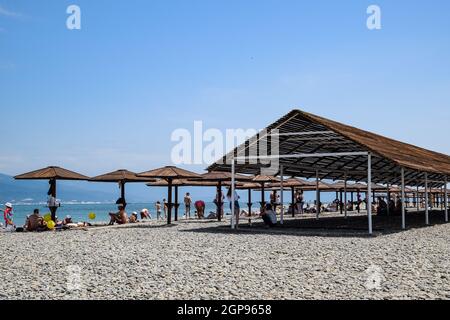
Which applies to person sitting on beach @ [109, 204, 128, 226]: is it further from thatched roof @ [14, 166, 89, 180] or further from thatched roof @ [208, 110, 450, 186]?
thatched roof @ [208, 110, 450, 186]

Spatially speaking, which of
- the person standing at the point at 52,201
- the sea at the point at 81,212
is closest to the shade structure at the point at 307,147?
the person standing at the point at 52,201

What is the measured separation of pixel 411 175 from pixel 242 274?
2072 cm

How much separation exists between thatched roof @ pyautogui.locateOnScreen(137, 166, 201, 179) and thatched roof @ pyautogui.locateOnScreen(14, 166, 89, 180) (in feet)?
7.45

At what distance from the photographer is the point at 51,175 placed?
16.8 meters

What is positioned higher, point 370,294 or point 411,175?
point 411,175

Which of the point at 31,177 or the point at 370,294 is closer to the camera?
the point at 370,294

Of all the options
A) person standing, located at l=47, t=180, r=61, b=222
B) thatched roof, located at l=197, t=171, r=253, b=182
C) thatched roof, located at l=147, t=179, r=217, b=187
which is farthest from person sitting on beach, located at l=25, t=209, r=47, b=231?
thatched roof, located at l=147, t=179, r=217, b=187

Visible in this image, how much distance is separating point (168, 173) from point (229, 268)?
10280 mm

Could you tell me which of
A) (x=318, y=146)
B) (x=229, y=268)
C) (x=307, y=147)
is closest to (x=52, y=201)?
(x=307, y=147)

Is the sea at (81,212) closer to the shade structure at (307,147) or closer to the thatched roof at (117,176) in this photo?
the thatched roof at (117,176)

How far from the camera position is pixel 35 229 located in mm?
16703

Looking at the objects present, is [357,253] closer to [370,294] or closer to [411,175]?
[370,294]

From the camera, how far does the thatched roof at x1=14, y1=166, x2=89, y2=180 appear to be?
1681 centimetres
